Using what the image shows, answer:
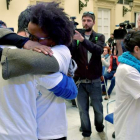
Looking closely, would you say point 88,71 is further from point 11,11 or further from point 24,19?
point 11,11

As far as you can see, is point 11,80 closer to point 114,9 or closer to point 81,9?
point 81,9

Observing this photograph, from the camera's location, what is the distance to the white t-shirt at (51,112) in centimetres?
89

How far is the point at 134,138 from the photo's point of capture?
4.96 ft

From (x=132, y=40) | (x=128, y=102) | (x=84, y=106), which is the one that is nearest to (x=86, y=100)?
(x=84, y=106)

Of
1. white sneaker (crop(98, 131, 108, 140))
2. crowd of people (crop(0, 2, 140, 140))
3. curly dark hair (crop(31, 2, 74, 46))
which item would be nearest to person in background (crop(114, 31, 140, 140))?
crowd of people (crop(0, 2, 140, 140))

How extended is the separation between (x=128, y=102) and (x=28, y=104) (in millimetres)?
941

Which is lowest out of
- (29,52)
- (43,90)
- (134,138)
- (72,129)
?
(72,129)

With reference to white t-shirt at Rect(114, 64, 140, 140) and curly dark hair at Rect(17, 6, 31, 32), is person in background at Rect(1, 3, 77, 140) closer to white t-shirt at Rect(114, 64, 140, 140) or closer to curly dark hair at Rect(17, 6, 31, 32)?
curly dark hair at Rect(17, 6, 31, 32)

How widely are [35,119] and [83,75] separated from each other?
1.46 m

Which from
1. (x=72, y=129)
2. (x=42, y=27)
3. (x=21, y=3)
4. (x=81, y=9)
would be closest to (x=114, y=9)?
(x=81, y=9)

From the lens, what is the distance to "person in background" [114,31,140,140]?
4.74ft

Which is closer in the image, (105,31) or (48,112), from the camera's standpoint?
(48,112)

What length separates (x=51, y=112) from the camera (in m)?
0.92

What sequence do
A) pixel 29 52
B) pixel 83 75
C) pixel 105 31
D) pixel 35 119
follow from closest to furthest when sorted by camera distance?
pixel 29 52, pixel 35 119, pixel 83 75, pixel 105 31
